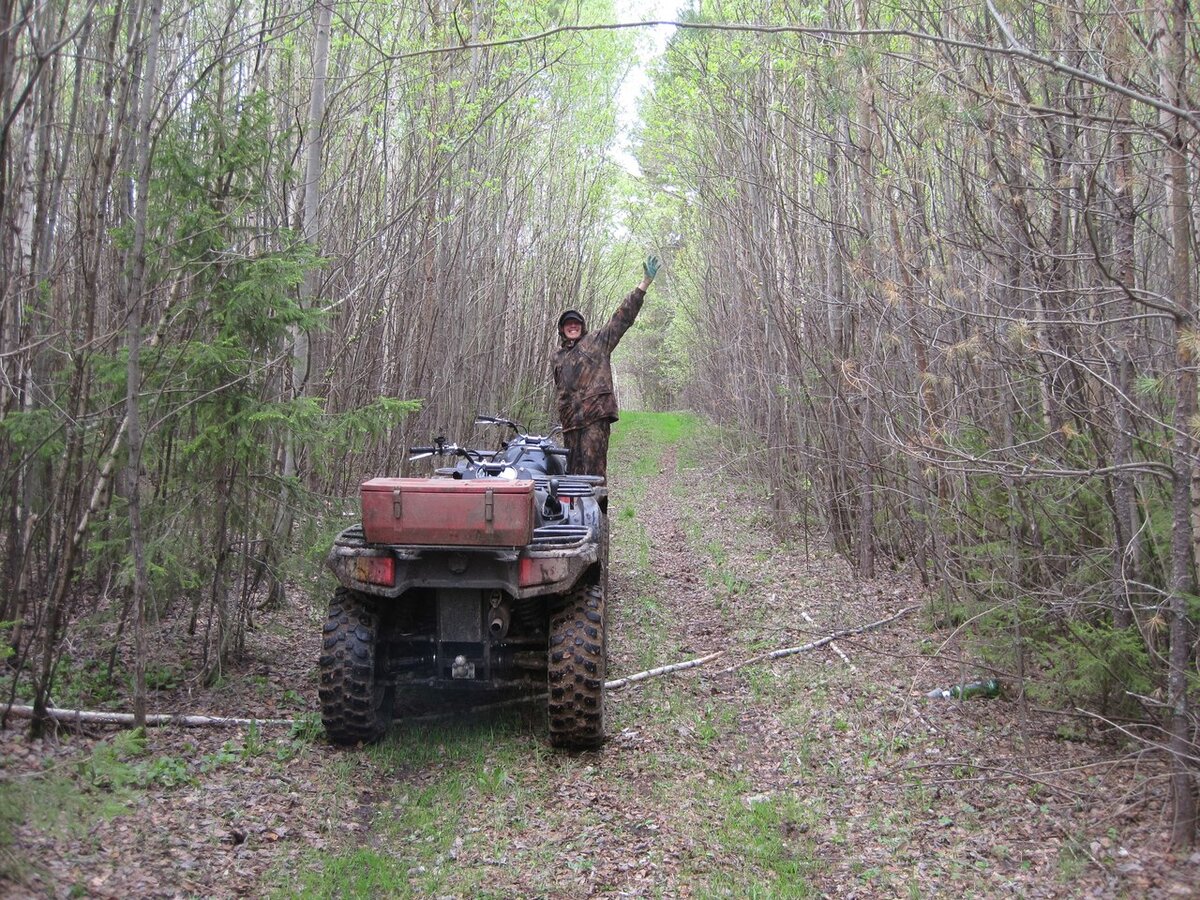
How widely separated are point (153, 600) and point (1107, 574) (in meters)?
4.49

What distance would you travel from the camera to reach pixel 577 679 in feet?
15.1

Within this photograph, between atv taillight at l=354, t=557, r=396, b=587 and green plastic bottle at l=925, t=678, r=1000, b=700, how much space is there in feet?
9.91

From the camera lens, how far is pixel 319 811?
A: 4090mm

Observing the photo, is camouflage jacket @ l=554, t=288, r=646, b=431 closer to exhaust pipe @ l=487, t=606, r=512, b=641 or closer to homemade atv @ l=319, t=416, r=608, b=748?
homemade atv @ l=319, t=416, r=608, b=748

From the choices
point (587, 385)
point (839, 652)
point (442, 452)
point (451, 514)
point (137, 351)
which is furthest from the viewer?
point (587, 385)

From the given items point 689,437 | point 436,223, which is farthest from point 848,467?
point 689,437

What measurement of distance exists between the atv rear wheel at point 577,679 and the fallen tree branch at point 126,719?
54.9 inches

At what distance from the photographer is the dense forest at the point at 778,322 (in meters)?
3.77

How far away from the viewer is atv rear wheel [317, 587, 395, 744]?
467 cm

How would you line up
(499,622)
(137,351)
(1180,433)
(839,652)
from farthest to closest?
(839,652) < (499,622) < (137,351) < (1180,433)

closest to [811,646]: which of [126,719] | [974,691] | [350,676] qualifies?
[974,691]

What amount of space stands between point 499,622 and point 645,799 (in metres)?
1.10

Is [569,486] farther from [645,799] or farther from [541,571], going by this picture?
[645,799]

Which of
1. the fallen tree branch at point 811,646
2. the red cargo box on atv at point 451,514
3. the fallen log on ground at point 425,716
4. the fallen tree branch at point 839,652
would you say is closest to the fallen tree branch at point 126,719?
the fallen log on ground at point 425,716
